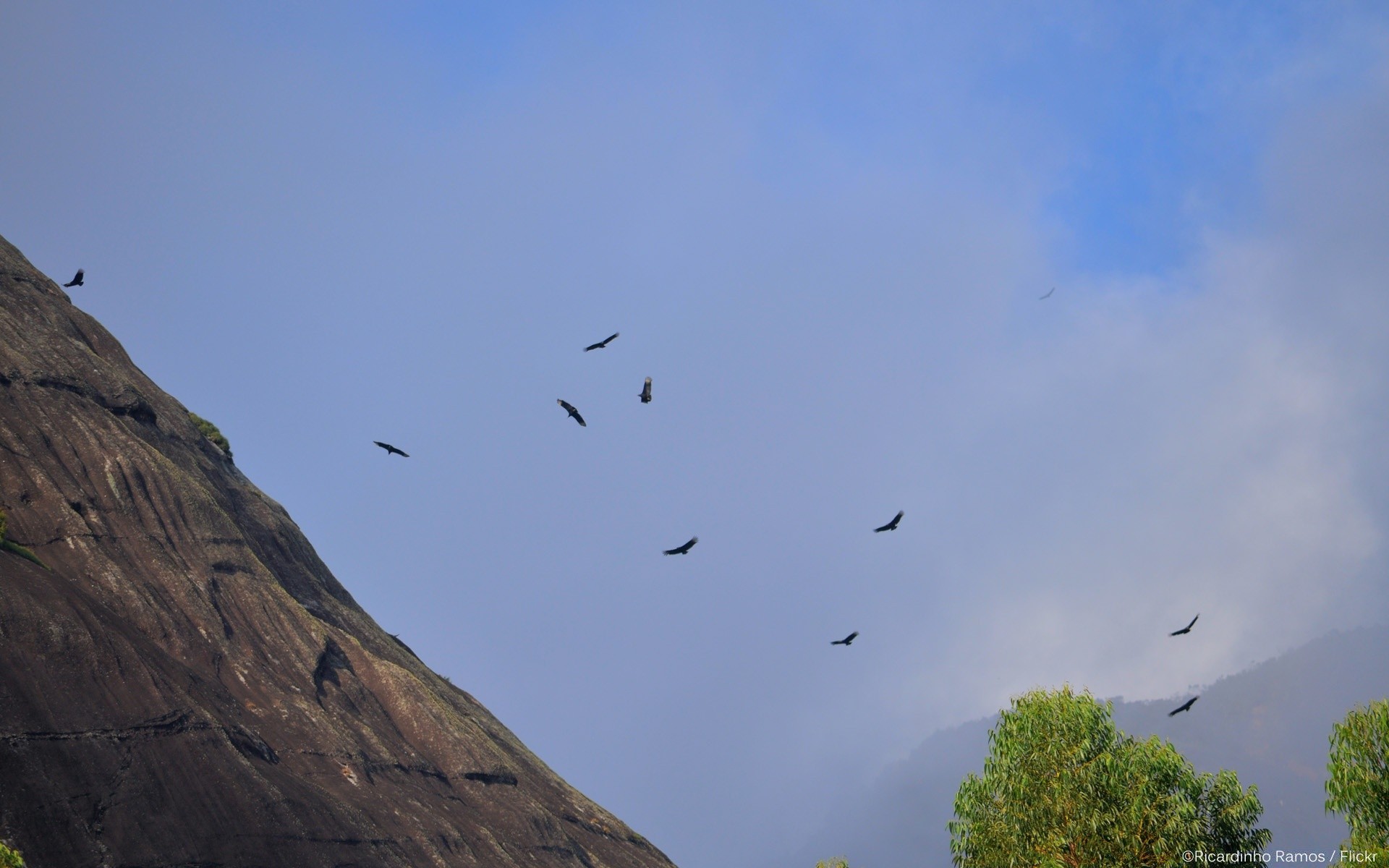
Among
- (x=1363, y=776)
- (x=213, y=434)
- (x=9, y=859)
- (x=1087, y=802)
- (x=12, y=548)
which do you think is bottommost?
(x=1363, y=776)

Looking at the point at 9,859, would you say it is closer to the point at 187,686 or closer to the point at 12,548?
the point at 187,686

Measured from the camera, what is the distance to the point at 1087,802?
1229 inches

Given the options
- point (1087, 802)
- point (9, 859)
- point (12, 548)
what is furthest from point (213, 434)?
point (1087, 802)

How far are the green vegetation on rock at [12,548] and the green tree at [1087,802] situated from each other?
37843 mm

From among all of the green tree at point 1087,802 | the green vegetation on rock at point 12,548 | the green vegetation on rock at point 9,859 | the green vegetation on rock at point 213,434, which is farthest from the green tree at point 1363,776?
the green vegetation on rock at point 213,434

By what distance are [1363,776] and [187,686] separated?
42132 mm

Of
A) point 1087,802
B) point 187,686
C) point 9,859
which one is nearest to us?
point 9,859

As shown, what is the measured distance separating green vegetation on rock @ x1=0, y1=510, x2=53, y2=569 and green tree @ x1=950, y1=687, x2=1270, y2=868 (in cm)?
3784

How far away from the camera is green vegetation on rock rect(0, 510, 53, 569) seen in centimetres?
4178

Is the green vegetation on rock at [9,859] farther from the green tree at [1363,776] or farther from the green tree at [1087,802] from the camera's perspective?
the green tree at [1363,776]

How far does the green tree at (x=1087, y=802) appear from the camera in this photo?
30109mm

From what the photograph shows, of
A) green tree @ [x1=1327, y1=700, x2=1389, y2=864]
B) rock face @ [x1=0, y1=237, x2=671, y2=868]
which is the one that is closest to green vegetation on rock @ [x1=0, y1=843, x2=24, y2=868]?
rock face @ [x1=0, y1=237, x2=671, y2=868]

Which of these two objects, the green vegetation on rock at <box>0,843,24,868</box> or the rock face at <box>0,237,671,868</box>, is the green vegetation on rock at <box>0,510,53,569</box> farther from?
the green vegetation on rock at <box>0,843,24,868</box>

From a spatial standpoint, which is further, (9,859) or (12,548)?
(12,548)
